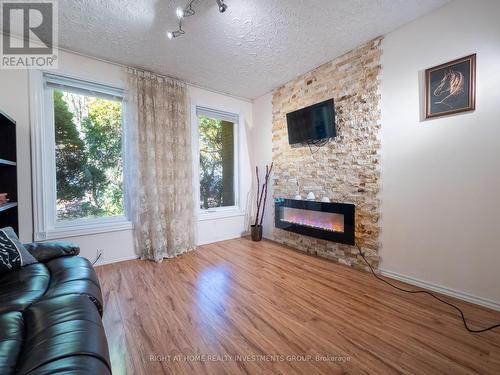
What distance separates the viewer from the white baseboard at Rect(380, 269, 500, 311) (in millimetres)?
1789

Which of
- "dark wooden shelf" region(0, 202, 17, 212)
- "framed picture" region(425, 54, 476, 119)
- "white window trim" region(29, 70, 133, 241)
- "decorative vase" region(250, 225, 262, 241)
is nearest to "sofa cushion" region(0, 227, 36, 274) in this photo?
"dark wooden shelf" region(0, 202, 17, 212)

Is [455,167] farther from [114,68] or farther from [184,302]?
[114,68]

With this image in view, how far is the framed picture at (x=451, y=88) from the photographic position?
184 cm

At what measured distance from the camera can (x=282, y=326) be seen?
1.61 metres

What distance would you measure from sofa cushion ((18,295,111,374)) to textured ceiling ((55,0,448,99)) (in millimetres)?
2285

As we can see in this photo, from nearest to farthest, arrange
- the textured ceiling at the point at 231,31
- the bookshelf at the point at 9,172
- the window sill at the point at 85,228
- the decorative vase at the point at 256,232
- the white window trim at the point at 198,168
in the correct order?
the textured ceiling at the point at 231,31, the bookshelf at the point at 9,172, the window sill at the point at 85,228, the white window trim at the point at 198,168, the decorative vase at the point at 256,232

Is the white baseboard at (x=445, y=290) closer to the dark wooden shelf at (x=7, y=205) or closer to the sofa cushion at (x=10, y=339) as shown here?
the sofa cushion at (x=10, y=339)

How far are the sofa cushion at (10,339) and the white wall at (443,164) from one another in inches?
112

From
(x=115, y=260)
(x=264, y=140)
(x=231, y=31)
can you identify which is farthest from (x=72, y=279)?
(x=264, y=140)

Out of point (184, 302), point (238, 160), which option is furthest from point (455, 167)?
point (238, 160)

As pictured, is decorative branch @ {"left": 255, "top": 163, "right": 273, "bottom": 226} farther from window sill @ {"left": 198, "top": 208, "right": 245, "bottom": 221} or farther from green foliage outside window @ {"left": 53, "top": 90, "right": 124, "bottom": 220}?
green foliage outside window @ {"left": 53, "top": 90, "right": 124, "bottom": 220}

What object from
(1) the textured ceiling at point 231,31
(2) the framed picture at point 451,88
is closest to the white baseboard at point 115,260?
(1) the textured ceiling at point 231,31

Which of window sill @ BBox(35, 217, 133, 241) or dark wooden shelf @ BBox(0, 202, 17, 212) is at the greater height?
dark wooden shelf @ BBox(0, 202, 17, 212)

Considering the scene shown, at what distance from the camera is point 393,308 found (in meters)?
1.81
